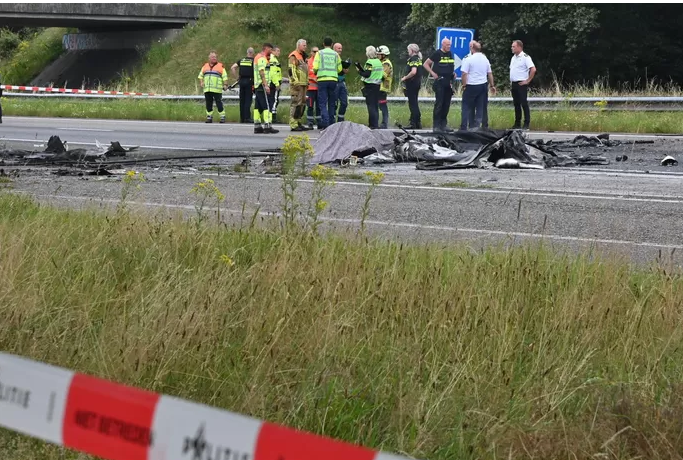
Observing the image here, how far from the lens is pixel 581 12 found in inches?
1517

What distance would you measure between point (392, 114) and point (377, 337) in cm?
2155


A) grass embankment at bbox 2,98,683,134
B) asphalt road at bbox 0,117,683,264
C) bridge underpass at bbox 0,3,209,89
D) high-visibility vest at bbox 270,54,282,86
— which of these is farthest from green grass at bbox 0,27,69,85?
asphalt road at bbox 0,117,683,264

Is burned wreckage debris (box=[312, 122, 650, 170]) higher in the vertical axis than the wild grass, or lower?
higher

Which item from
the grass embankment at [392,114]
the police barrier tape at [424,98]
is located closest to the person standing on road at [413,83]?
the grass embankment at [392,114]

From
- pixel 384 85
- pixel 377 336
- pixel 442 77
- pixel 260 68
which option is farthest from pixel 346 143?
pixel 377 336

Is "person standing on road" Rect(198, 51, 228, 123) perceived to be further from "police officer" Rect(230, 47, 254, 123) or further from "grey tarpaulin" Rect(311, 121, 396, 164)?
"grey tarpaulin" Rect(311, 121, 396, 164)

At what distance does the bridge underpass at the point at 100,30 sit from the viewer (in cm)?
4781

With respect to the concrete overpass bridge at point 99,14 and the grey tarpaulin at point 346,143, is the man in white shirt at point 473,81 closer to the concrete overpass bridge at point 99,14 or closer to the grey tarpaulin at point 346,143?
the grey tarpaulin at point 346,143

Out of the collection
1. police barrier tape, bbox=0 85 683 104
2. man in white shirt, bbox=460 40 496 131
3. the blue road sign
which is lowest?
police barrier tape, bbox=0 85 683 104

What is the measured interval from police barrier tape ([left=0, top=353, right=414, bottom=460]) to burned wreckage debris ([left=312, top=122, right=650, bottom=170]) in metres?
11.1

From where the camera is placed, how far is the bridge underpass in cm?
4781

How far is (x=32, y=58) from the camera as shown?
5775 centimetres

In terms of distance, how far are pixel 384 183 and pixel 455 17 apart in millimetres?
31964

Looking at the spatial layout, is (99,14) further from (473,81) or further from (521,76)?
(473,81)
